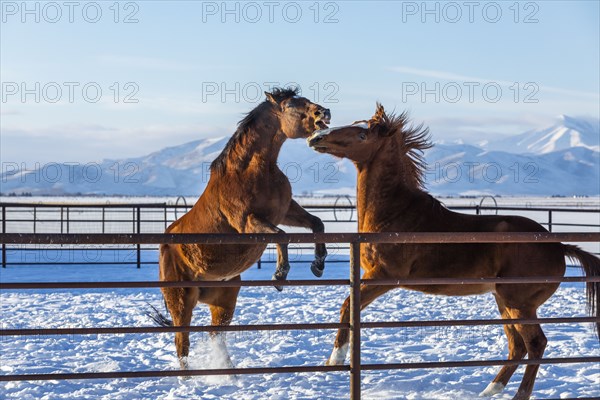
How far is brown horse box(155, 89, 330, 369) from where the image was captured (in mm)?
5023

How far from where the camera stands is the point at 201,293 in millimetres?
5695

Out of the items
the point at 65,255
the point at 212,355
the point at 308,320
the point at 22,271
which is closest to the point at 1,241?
the point at 212,355

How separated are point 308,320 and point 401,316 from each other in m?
1.06

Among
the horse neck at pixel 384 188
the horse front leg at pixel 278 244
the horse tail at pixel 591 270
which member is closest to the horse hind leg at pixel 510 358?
the horse tail at pixel 591 270

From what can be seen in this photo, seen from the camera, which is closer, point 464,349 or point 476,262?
point 476,262

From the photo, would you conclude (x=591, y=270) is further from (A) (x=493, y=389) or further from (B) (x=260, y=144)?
(B) (x=260, y=144)

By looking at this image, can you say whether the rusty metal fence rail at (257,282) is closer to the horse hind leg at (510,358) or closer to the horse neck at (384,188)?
the horse hind leg at (510,358)

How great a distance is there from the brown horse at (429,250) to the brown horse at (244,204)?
34cm

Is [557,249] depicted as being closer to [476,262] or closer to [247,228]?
[476,262]

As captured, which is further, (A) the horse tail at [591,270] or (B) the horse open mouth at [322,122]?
(B) the horse open mouth at [322,122]

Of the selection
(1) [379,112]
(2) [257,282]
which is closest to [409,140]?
(1) [379,112]

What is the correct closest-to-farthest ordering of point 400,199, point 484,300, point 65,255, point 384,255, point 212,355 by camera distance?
1. point 384,255
2. point 400,199
3. point 212,355
4. point 484,300
5. point 65,255

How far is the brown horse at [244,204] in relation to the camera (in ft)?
16.5

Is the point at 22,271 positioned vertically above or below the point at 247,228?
below
